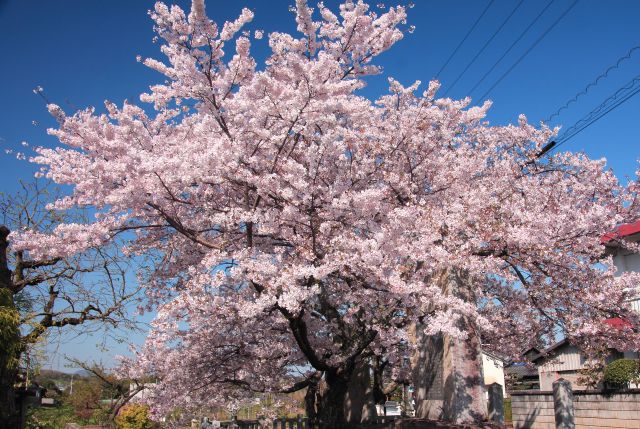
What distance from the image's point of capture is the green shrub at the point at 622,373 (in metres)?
14.1

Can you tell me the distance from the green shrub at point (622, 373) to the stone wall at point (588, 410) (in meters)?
2.44

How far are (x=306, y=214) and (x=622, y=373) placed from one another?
1235 centimetres

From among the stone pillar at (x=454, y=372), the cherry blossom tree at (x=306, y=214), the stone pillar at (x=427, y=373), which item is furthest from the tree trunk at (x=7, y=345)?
the stone pillar at (x=454, y=372)

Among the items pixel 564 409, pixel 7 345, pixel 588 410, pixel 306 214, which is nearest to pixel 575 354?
pixel 588 410

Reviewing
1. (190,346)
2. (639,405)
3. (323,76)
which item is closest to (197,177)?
(323,76)

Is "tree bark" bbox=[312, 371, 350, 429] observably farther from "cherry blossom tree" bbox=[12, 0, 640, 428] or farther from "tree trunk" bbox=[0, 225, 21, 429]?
→ "tree trunk" bbox=[0, 225, 21, 429]

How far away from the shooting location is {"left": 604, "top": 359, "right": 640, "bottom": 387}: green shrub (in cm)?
1415

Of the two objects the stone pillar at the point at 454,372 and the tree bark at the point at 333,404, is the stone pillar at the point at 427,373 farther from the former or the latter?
the tree bark at the point at 333,404

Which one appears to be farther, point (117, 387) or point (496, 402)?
point (117, 387)

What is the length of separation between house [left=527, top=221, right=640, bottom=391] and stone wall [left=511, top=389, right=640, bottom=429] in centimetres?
281

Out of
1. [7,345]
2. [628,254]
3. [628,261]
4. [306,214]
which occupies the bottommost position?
[7,345]

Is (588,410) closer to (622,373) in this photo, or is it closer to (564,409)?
(622,373)

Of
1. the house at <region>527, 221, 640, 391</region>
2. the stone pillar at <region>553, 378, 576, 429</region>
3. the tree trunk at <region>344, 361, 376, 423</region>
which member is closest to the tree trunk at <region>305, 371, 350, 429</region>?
the tree trunk at <region>344, 361, 376, 423</region>

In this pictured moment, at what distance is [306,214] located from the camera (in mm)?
7160
